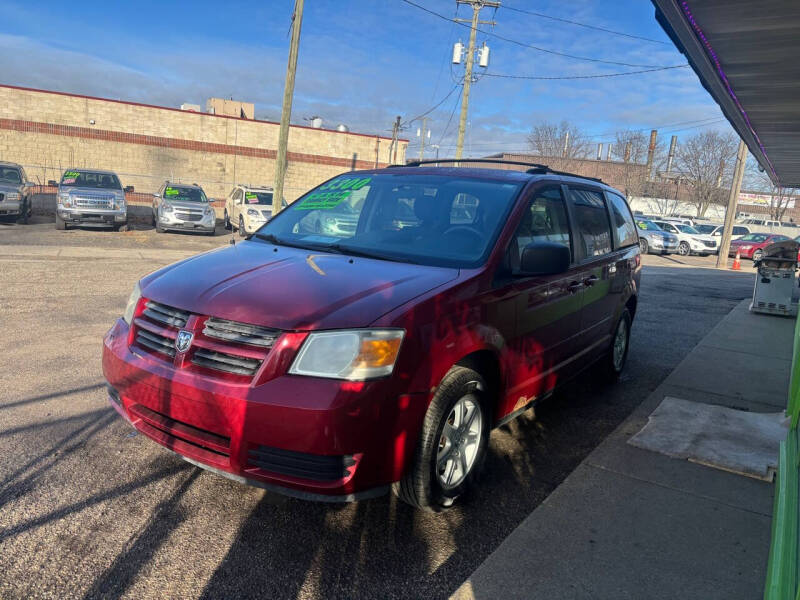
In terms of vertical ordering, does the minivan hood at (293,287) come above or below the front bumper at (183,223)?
above

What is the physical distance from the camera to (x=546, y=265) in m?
3.46

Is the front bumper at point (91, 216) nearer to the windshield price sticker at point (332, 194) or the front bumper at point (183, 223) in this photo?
the front bumper at point (183, 223)

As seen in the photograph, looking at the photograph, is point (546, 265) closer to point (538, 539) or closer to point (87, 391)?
point (538, 539)

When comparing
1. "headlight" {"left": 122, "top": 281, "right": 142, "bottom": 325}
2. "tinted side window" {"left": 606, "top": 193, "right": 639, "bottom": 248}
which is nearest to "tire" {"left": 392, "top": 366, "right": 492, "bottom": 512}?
"headlight" {"left": 122, "top": 281, "right": 142, "bottom": 325}

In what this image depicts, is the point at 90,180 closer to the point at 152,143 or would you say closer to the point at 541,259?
the point at 152,143

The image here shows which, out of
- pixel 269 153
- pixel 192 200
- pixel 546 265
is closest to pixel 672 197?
pixel 269 153

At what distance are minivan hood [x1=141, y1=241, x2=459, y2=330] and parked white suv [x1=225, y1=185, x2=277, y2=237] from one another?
601 inches

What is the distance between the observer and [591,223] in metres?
4.89

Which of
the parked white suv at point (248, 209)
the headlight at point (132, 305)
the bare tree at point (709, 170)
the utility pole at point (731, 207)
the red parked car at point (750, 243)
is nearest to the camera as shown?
the headlight at point (132, 305)

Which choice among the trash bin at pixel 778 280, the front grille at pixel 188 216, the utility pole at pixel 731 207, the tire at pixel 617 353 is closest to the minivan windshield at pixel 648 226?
the utility pole at pixel 731 207

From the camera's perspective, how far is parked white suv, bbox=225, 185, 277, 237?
19.0 m

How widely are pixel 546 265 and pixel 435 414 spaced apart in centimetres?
Answer: 115

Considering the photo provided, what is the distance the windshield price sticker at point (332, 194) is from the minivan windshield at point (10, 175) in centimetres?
1760

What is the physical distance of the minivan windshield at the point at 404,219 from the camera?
362 centimetres
